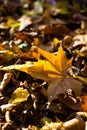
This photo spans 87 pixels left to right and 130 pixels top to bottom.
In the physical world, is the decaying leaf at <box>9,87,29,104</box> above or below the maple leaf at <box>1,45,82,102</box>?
below

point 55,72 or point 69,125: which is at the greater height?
point 55,72

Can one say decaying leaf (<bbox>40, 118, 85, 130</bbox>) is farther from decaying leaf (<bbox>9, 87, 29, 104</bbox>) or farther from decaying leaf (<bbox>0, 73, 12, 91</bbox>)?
decaying leaf (<bbox>0, 73, 12, 91</bbox>)

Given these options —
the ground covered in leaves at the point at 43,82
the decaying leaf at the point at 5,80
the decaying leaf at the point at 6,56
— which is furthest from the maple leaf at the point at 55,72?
the decaying leaf at the point at 6,56

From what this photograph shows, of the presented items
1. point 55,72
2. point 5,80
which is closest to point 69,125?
point 55,72

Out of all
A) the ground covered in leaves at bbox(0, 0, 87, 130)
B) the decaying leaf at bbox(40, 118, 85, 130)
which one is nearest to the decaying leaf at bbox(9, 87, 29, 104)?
the ground covered in leaves at bbox(0, 0, 87, 130)

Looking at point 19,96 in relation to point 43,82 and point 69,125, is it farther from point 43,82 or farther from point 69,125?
point 69,125
